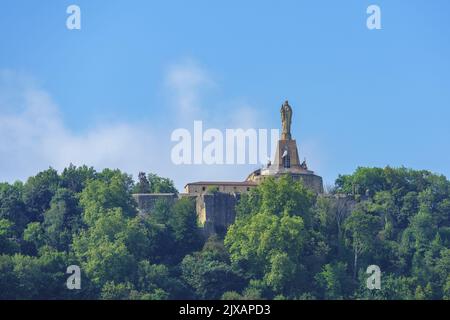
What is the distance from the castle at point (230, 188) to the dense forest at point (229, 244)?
40.9 inches

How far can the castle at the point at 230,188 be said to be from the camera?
113m

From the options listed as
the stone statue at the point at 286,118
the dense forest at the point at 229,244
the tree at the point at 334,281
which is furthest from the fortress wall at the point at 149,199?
the tree at the point at 334,281

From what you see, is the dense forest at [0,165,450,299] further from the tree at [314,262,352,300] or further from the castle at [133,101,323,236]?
the castle at [133,101,323,236]

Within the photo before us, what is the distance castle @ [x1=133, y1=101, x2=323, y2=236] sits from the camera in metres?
113

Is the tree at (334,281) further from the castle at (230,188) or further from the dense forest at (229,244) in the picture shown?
the castle at (230,188)

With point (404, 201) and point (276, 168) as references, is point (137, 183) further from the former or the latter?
point (404, 201)

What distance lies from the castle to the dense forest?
1038 millimetres

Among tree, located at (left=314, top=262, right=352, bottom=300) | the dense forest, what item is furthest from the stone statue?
tree, located at (left=314, top=262, right=352, bottom=300)

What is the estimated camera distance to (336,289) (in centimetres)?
10644

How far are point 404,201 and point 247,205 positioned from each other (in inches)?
457

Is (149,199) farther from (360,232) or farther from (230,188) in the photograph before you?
(360,232)
